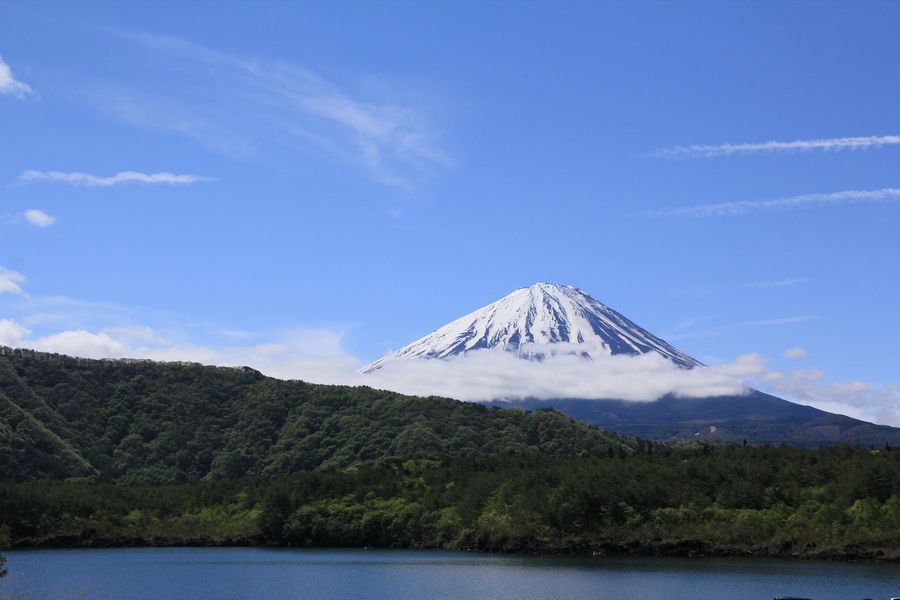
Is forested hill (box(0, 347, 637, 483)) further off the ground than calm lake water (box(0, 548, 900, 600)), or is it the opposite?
forested hill (box(0, 347, 637, 483))

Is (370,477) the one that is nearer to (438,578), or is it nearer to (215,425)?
(438,578)

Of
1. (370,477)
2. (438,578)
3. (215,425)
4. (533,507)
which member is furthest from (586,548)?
(215,425)

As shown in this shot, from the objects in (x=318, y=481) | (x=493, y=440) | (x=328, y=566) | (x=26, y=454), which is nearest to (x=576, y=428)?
(x=493, y=440)

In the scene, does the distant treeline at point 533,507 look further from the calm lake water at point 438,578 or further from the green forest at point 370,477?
the calm lake water at point 438,578

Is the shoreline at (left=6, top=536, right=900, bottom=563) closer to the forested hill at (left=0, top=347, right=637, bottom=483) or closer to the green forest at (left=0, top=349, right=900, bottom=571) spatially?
the green forest at (left=0, top=349, right=900, bottom=571)

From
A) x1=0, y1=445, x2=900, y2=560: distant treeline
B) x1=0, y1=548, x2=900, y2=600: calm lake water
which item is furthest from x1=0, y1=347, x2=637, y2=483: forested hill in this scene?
x1=0, y1=548, x2=900, y2=600: calm lake water
